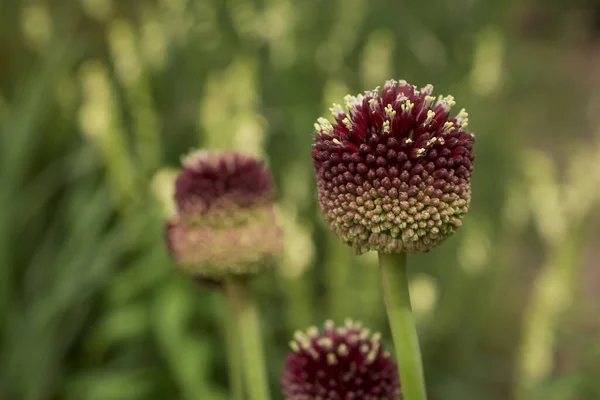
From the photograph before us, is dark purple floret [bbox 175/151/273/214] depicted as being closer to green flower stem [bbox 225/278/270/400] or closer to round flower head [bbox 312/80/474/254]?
green flower stem [bbox 225/278/270/400]

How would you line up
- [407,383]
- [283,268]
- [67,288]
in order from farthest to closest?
[67,288]
[283,268]
[407,383]

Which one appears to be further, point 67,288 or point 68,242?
point 68,242

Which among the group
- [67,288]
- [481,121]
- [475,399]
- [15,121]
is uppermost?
[15,121]

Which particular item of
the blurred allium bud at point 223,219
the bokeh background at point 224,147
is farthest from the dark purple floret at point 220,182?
the bokeh background at point 224,147

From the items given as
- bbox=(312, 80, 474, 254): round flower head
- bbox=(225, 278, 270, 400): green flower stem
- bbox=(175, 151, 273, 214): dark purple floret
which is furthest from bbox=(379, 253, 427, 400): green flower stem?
bbox=(175, 151, 273, 214): dark purple floret

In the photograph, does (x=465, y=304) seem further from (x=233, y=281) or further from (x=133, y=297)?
A: (x=233, y=281)

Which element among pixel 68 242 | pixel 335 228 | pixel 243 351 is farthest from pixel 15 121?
pixel 335 228

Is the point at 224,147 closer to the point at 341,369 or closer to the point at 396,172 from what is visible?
the point at 341,369
